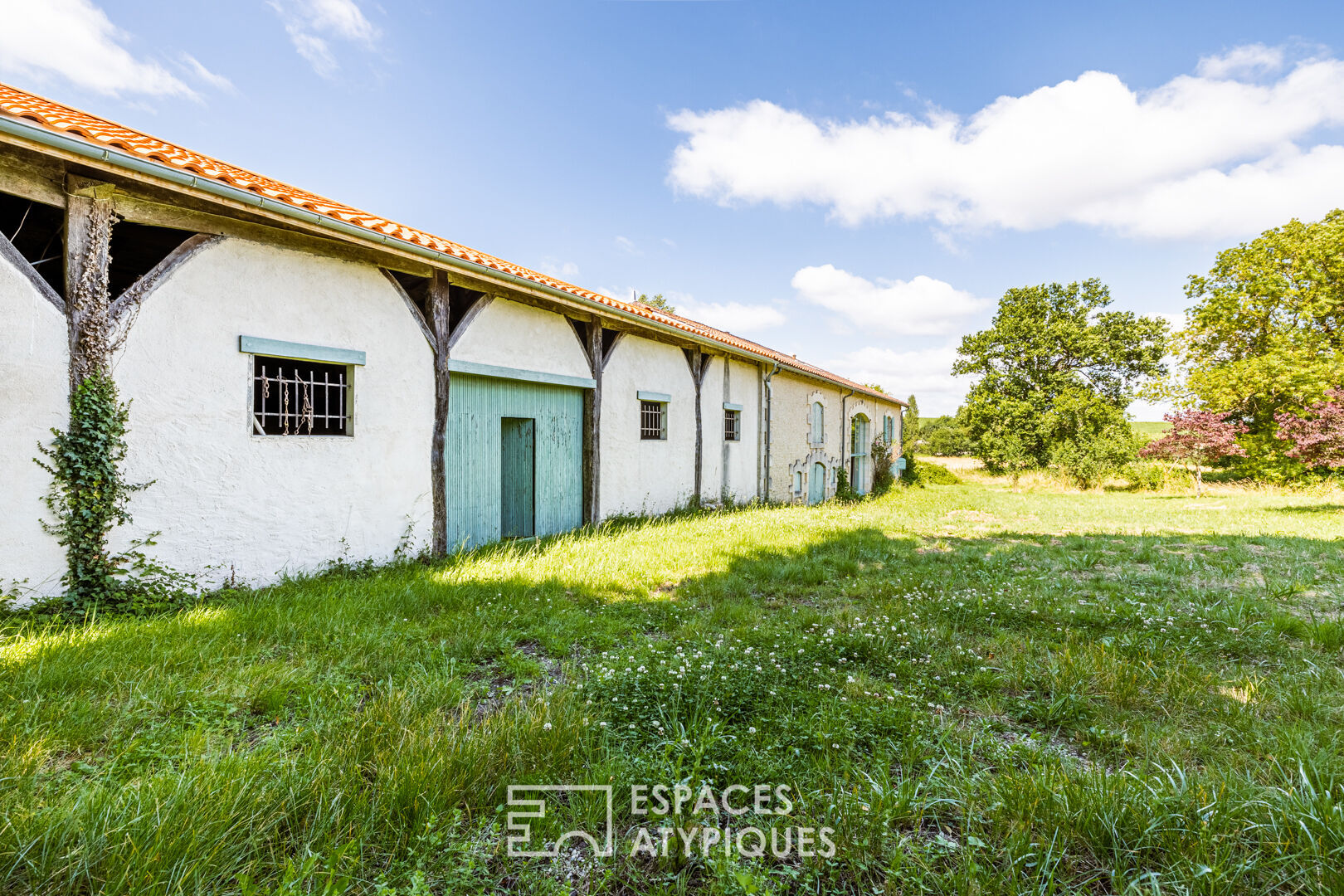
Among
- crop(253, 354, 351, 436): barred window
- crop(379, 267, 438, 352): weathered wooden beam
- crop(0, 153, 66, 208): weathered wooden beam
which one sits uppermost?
crop(0, 153, 66, 208): weathered wooden beam

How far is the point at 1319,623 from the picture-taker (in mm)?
3992

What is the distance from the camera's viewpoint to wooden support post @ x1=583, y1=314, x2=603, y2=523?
26.3 ft

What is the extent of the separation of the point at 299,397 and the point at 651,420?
5441mm

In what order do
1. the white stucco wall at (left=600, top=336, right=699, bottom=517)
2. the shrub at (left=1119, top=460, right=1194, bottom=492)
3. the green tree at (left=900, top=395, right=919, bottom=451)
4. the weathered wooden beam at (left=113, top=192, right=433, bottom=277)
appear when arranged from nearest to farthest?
the weathered wooden beam at (left=113, top=192, right=433, bottom=277) < the white stucco wall at (left=600, top=336, right=699, bottom=517) < the shrub at (left=1119, top=460, right=1194, bottom=492) < the green tree at (left=900, top=395, right=919, bottom=451)

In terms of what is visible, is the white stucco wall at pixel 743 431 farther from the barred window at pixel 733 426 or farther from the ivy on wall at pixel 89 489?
the ivy on wall at pixel 89 489

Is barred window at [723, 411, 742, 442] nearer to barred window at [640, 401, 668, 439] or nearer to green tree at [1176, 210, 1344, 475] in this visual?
barred window at [640, 401, 668, 439]

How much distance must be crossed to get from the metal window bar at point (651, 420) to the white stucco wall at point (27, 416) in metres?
6.58

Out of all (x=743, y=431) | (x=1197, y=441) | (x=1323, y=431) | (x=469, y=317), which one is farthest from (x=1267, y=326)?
(x=469, y=317)

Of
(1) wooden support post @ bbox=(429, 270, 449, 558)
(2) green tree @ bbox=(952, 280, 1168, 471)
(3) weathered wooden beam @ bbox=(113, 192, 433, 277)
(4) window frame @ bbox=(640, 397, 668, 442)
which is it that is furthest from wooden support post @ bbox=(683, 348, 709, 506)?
(2) green tree @ bbox=(952, 280, 1168, 471)

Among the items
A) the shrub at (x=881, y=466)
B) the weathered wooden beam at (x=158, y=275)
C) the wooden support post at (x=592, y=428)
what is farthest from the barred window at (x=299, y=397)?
the shrub at (x=881, y=466)

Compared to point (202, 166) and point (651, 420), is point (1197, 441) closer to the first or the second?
point (651, 420)

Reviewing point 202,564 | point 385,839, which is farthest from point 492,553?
point 385,839

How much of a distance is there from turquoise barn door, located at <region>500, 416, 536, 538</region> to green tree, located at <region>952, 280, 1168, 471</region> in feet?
72.5

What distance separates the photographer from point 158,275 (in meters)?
4.12
